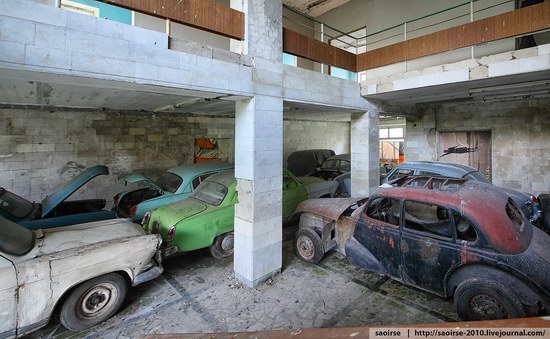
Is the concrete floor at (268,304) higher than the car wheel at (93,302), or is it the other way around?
the car wheel at (93,302)

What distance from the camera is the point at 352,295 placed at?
13.3ft

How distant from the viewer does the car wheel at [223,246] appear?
5309 mm

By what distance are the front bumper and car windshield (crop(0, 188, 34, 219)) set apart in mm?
2969

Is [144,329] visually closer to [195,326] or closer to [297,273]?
[195,326]

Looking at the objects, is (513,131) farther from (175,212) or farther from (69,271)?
(69,271)

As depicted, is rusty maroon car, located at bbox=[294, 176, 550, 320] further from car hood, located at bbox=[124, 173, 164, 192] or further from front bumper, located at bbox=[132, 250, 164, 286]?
car hood, located at bbox=[124, 173, 164, 192]

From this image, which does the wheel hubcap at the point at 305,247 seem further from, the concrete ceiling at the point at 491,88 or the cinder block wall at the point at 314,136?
the cinder block wall at the point at 314,136

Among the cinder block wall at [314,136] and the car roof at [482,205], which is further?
the cinder block wall at [314,136]

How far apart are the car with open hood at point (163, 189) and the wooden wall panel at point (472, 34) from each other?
4.59 m

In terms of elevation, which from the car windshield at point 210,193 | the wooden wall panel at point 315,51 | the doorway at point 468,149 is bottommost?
the car windshield at point 210,193

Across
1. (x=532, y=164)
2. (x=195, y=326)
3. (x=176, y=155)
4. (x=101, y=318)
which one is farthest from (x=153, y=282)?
(x=532, y=164)

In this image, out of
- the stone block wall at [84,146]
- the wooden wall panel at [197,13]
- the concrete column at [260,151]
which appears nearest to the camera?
the wooden wall panel at [197,13]

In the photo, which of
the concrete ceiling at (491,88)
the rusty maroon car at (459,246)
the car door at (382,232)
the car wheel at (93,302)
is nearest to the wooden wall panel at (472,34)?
the concrete ceiling at (491,88)

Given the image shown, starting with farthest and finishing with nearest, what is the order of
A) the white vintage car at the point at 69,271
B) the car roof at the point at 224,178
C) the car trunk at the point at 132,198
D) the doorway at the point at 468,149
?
1. the doorway at the point at 468,149
2. the car trunk at the point at 132,198
3. the car roof at the point at 224,178
4. the white vintage car at the point at 69,271
